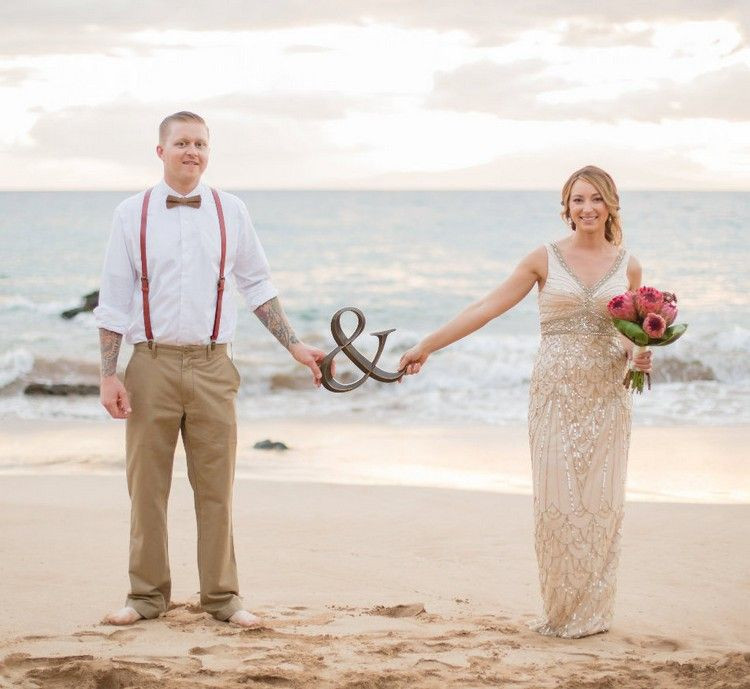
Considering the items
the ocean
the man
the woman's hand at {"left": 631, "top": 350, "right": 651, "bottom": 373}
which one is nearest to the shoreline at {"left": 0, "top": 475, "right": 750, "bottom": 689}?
the man

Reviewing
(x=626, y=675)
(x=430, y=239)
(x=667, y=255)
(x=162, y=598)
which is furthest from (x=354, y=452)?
(x=430, y=239)

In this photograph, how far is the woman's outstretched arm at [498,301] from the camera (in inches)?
191

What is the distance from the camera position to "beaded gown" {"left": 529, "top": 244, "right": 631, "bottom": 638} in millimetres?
4727

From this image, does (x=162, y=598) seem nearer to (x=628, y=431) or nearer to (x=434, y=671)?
(x=434, y=671)

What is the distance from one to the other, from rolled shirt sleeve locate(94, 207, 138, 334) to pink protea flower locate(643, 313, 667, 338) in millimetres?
2053

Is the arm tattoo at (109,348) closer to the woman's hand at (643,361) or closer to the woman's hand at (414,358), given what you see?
the woman's hand at (414,358)

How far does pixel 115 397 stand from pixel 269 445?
6.11 meters

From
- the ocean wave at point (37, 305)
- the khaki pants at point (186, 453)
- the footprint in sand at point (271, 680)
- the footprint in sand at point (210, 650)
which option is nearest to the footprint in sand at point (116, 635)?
the khaki pants at point (186, 453)

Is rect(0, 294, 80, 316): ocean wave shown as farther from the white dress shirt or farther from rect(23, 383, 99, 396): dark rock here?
the white dress shirt

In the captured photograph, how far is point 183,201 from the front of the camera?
14.8ft

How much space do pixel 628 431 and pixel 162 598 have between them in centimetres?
211

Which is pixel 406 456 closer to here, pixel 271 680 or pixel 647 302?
pixel 647 302

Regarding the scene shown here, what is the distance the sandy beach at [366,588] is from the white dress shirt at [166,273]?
123cm

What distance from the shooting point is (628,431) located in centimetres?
482
